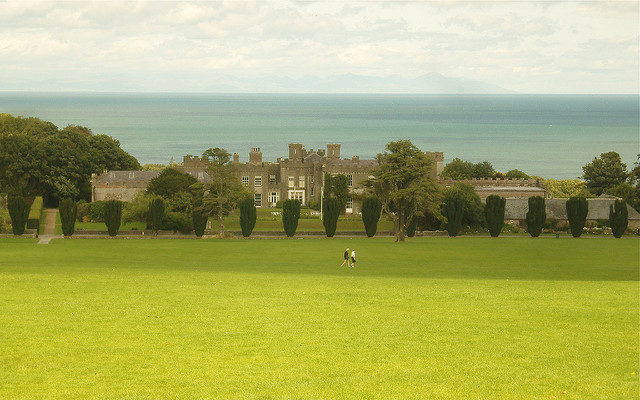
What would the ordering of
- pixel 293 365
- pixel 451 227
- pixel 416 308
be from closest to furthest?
1. pixel 293 365
2. pixel 416 308
3. pixel 451 227

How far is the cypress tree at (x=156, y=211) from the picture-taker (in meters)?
67.2

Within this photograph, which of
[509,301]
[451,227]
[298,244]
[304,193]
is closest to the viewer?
[509,301]

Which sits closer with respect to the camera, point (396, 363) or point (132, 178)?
point (396, 363)

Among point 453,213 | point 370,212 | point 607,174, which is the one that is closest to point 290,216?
point 370,212

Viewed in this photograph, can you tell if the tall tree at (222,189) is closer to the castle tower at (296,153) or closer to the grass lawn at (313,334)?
the castle tower at (296,153)

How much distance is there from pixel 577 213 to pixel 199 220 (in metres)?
34.9

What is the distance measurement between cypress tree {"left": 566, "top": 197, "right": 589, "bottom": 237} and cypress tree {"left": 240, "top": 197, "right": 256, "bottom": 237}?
29.6m

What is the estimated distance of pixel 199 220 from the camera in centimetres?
6775

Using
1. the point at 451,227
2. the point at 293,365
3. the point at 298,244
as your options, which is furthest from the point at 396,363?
the point at 451,227

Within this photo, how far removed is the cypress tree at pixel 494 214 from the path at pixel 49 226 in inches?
1535

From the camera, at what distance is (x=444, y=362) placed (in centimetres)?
1900

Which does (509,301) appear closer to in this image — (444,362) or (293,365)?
(444,362)

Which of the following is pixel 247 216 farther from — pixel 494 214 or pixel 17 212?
pixel 494 214

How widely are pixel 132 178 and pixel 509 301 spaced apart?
66534mm
